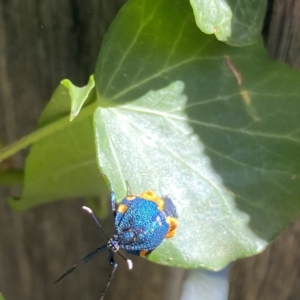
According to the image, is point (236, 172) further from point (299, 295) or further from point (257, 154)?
point (299, 295)

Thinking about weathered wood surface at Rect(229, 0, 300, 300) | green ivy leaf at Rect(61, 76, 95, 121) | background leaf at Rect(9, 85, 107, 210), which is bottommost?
weathered wood surface at Rect(229, 0, 300, 300)

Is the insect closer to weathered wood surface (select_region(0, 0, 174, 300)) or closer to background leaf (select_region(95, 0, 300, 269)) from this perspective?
background leaf (select_region(95, 0, 300, 269))

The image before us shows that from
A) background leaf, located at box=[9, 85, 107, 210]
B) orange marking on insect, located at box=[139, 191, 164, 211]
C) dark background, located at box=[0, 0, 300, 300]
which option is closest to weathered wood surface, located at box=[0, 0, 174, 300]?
dark background, located at box=[0, 0, 300, 300]

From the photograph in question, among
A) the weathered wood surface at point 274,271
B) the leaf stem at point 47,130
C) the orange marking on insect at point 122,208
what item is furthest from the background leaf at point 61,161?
the weathered wood surface at point 274,271

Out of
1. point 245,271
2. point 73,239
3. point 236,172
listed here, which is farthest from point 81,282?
point 236,172

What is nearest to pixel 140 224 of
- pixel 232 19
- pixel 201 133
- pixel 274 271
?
pixel 201 133

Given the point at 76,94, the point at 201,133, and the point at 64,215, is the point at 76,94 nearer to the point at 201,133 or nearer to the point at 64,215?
the point at 201,133
